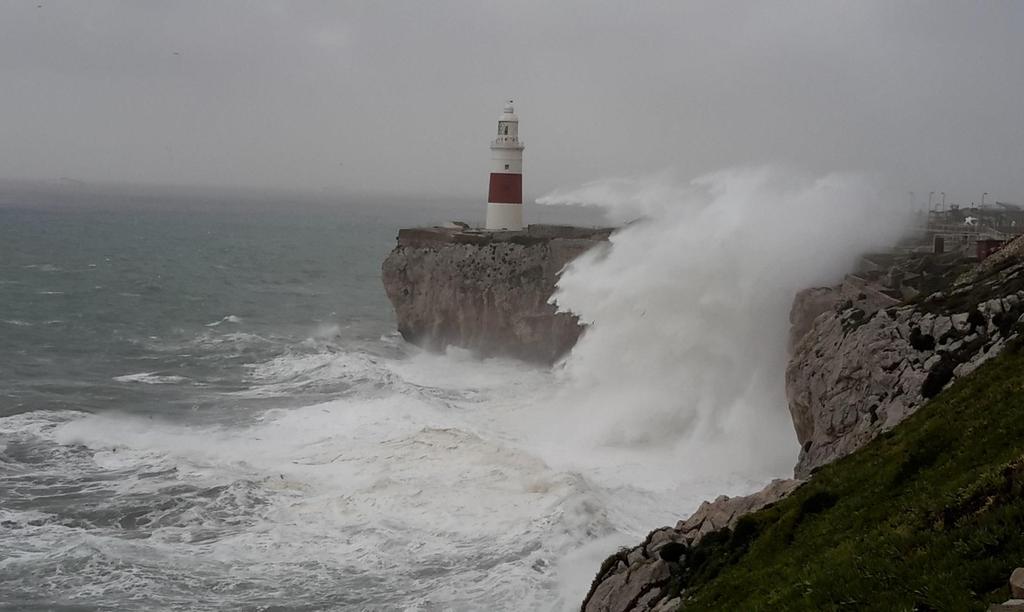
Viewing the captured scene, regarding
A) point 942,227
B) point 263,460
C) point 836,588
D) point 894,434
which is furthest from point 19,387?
point 942,227

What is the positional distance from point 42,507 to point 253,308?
36.8 meters

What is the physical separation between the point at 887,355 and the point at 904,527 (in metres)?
10.3

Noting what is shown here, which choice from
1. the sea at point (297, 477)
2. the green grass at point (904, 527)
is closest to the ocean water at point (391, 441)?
the sea at point (297, 477)

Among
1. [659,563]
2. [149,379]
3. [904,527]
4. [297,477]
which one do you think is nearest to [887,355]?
[659,563]

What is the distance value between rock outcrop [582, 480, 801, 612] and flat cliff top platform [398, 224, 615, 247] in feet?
89.4

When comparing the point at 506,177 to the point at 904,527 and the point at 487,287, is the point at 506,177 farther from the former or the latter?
the point at 904,527

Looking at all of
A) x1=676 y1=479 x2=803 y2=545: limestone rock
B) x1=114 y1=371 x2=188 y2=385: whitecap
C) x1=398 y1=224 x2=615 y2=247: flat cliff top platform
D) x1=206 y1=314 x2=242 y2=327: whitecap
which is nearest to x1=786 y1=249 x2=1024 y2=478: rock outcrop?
x1=676 y1=479 x2=803 y2=545: limestone rock

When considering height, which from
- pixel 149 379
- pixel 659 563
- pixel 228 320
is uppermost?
pixel 659 563

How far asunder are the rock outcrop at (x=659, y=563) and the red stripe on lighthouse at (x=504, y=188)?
113 ft

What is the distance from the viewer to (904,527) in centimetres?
824

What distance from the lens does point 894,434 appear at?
43.7 ft

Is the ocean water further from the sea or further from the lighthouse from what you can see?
the lighthouse

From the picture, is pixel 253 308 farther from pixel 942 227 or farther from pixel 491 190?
pixel 942 227

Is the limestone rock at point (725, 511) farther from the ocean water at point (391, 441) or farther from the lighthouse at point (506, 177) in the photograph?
the lighthouse at point (506, 177)
